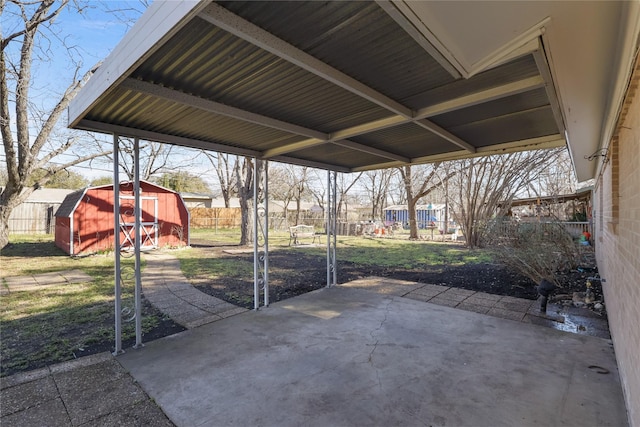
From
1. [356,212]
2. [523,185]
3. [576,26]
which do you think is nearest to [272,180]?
[356,212]

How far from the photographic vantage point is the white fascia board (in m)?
1.21

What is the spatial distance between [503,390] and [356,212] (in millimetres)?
29323

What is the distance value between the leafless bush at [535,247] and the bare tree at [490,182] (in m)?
4.38

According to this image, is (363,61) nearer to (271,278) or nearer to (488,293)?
(488,293)

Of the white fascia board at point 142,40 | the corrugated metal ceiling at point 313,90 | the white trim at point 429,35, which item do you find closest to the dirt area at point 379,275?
the corrugated metal ceiling at point 313,90

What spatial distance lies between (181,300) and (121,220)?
6.75m

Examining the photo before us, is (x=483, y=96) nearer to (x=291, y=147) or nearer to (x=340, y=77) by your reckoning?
(x=340, y=77)

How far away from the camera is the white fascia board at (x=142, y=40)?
1209mm

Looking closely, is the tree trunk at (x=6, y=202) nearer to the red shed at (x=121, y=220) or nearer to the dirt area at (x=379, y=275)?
the red shed at (x=121, y=220)

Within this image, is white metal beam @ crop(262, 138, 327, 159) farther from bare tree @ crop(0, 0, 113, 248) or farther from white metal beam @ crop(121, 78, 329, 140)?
bare tree @ crop(0, 0, 113, 248)

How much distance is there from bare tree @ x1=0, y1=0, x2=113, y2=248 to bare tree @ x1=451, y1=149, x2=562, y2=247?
46.8 ft

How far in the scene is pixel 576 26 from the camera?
1296 mm

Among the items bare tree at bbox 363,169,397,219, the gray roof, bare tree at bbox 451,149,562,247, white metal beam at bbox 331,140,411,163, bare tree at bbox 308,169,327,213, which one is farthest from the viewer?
bare tree at bbox 308,169,327,213

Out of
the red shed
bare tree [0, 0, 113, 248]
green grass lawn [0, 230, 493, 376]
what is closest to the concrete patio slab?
green grass lawn [0, 230, 493, 376]
